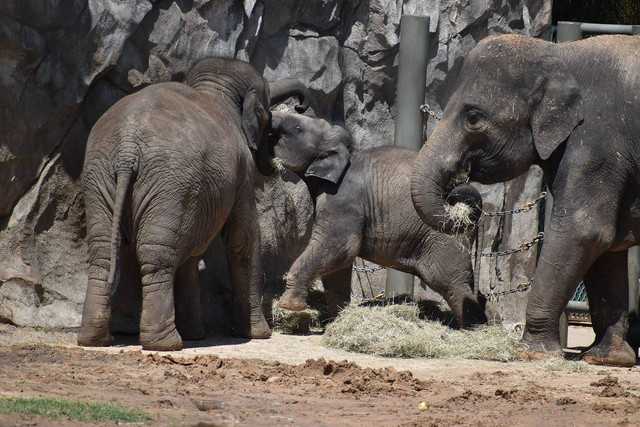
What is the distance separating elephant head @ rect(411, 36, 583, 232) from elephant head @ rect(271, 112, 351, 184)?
1662 mm

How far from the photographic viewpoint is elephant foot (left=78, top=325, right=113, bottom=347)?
7512 mm

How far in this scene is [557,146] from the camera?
7.54 meters

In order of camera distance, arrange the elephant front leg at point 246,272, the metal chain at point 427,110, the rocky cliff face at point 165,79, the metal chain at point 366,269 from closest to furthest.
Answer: the rocky cliff face at point 165,79, the elephant front leg at point 246,272, the metal chain at point 427,110, the metal chain at point 366,269

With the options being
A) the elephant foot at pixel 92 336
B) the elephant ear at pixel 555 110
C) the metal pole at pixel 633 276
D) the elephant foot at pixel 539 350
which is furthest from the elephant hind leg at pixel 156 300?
the metal pole at pixel 633 276

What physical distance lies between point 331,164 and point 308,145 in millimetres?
261

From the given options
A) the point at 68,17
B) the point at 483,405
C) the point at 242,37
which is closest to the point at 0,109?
the point at 68,17

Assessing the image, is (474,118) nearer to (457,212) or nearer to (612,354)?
(457,212)

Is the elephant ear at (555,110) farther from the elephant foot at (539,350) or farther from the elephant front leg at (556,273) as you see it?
the elephant foot at (539,350)

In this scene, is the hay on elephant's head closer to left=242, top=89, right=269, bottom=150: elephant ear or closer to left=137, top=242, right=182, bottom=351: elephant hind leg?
left=137, top=242, right=182, bottom=351: elephant hind leg

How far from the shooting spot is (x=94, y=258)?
7582 mm

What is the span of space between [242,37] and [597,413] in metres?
4.91

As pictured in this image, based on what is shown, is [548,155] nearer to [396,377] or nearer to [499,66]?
[499,66]

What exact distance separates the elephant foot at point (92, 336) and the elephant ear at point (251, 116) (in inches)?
82.9

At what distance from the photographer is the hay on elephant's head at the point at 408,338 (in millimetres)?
7840
